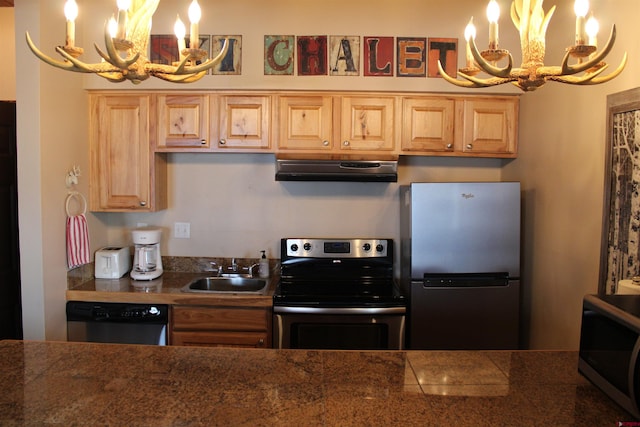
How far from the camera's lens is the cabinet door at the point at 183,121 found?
3.02 meters

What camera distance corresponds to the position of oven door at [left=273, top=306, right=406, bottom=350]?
9.01ft

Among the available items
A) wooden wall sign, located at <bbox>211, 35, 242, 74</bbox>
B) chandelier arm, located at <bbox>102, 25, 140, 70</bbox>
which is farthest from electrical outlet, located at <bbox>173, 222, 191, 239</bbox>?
chandelier arm, located at <bbox>102, 25, 140, 70</bbox>

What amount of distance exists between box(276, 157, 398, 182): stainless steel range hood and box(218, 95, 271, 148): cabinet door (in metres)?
0.24

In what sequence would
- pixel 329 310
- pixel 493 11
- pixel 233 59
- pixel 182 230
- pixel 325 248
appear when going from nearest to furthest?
pixel 493 11 < pixel 329 310 < pixel 233 59 < pixel 325 248 < pixel 182 230

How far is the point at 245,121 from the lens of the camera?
3.03 meters

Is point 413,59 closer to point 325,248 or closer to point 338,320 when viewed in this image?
point 325,248

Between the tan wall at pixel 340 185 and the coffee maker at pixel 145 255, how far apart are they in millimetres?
207

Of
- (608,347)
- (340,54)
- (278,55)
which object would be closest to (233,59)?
(278,55)

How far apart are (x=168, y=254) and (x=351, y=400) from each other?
247 centimetres

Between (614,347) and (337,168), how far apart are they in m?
1.91

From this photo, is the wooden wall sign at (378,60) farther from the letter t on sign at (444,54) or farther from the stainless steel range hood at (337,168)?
the stainless steel range hood at (337,168)

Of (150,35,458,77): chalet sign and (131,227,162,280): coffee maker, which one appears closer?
(150,35,458,77): chalet sign

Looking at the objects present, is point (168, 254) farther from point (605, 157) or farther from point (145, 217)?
point (605, 157)

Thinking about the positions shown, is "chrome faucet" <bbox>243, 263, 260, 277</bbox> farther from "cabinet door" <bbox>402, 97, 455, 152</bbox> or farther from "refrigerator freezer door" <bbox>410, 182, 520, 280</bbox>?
"cabinet door" <bbox>402, 97, 455, 152</bbox>
